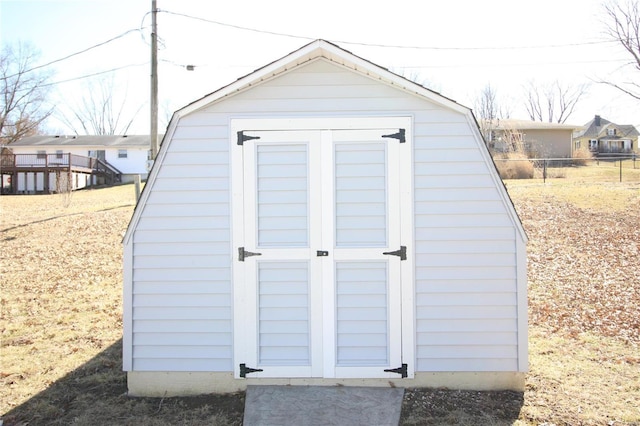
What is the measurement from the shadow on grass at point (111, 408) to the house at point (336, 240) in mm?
204

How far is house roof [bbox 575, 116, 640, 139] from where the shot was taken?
49969mm

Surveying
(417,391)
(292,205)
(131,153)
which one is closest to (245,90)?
(292,205)

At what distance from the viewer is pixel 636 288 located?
828cm

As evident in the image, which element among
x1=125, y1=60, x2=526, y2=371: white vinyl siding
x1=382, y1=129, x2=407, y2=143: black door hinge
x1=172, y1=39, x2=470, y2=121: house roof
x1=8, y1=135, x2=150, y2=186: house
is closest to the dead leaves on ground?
x1=125, y1=60, x2=526, y2=371: white vinyl siding

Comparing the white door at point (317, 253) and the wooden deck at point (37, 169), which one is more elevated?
the wooden deck at point (37, 169)

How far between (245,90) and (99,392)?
3.08 metres

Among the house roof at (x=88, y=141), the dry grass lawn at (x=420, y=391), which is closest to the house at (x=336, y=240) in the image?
the dry grass lawn at (x=420, y=391)

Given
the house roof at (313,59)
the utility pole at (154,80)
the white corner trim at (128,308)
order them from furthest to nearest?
1. the utility pole at (154,80)
2. the white corner trim at (128,308)
3. the house roof at (313,59)

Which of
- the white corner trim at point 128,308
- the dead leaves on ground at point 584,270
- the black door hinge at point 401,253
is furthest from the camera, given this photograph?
the dead leaves on ground at point 584,270

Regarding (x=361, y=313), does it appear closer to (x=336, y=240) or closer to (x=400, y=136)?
(x=336, y=240)

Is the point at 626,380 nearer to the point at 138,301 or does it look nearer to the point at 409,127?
the point at 409,127

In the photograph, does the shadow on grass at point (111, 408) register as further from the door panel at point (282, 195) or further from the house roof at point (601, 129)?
the house roof at point (601, 129)

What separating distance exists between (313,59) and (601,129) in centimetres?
5252

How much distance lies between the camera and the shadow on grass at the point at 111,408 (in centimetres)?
439
